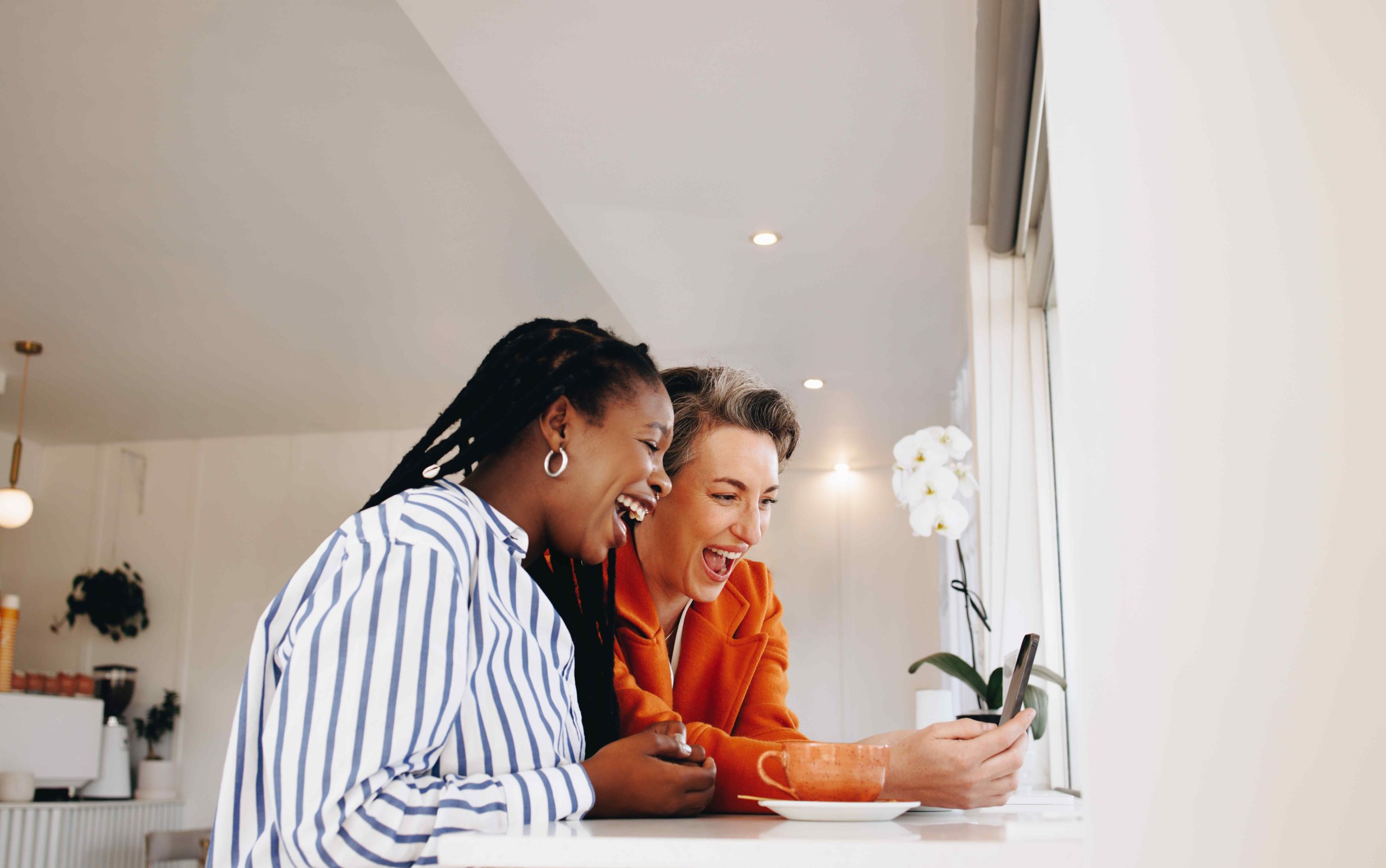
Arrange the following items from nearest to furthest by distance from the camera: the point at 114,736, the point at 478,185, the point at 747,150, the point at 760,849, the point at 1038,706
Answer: the point at 760,849 < the point at 1038,706 < the point at 747,150 < the point at 478,185 < the point at 114,736

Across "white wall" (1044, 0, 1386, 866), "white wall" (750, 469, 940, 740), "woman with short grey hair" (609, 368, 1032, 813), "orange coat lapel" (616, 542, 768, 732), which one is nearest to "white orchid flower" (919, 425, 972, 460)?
"woman with short grey hair" (609, 368, 1032, 813)

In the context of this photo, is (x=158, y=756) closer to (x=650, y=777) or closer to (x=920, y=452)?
(x=920, y=452)

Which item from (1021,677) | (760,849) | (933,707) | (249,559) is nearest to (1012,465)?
(933,707)

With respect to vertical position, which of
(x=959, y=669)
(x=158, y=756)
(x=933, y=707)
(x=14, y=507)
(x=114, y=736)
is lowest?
(x=158, y=756)

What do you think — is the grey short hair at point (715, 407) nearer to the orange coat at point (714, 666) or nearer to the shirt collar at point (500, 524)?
→ the orange coat at point (714, 666)

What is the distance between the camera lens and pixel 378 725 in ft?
2.52

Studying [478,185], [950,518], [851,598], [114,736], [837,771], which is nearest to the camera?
[837,771]

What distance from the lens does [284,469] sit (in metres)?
6.50

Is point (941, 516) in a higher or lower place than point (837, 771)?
higher

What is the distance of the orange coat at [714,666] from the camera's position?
1267 mm

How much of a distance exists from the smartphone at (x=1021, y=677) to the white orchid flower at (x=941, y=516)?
0.86 m

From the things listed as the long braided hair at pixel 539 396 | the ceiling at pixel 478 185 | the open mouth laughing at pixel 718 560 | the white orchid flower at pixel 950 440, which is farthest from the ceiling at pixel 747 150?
the long braided hair at pixel 539 396

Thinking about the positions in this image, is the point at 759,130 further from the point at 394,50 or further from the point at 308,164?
the point at 308,164

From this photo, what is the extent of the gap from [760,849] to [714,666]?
938mm
